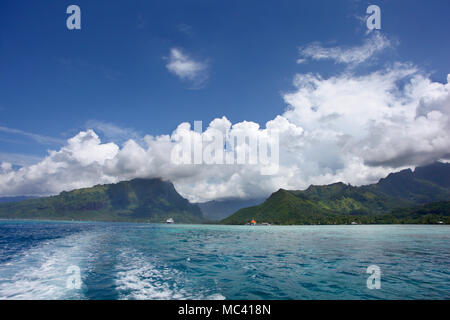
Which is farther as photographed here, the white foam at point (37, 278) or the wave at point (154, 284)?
the white foam at point (37, 278)

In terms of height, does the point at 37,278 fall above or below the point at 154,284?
below

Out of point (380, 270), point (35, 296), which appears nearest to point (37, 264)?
point (35, 296)

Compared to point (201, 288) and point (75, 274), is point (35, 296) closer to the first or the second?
point (75, 274)

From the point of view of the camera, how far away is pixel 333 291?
16359 millimetres

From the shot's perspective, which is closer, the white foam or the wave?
the wave

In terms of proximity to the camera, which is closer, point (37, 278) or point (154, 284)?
point (154, 284)
